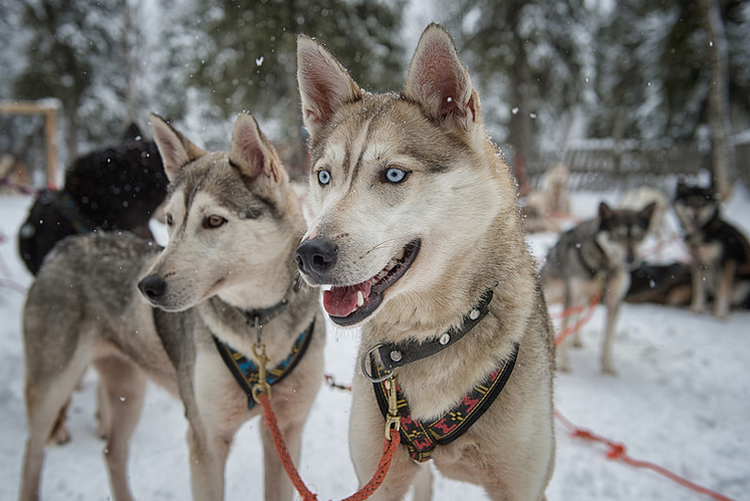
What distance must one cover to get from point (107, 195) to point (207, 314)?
2.19 meters

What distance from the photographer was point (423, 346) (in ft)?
5.08

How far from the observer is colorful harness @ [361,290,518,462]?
1.54 m

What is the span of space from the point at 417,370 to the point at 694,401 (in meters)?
4.06

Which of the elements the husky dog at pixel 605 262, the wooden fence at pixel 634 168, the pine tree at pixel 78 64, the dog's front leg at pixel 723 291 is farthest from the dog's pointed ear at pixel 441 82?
the wooden fence at pixel 634 168

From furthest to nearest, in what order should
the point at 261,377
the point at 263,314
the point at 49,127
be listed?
the point at 49,127 < the point at 263,314 < the point at 261,377

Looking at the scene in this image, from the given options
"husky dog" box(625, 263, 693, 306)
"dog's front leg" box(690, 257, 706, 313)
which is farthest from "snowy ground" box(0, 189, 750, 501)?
"husky dog" box(625, 263, 693, 306)

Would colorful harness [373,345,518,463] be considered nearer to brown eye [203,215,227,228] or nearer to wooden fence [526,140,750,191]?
brown eye [203,215,227,228]

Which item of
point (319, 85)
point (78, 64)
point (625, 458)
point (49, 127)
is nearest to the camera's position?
point (319, 85)

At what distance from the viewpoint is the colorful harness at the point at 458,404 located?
5.04 feet

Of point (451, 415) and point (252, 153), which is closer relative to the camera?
point (451, 415)

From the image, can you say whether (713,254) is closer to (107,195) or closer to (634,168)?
(107,195)

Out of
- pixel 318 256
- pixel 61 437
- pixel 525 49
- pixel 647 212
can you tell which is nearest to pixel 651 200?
pixel 525 49

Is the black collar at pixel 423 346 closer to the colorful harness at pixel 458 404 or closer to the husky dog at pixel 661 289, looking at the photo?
the colorful harness at pixel 458 404

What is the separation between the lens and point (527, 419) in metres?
1.58
